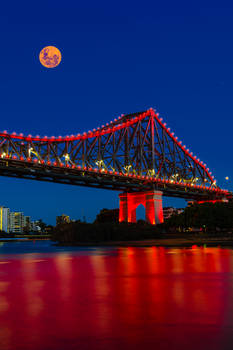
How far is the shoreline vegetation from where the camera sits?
4844 cm

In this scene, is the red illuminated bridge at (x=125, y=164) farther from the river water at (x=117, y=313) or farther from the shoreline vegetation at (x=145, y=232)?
the river water at (x=117, y=313)

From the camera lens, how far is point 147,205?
87.8m

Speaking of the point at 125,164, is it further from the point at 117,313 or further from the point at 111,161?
the point at 117,313

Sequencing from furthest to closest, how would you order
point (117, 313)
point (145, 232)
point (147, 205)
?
point (147, 205)
point (145, 232)
point (117, 313)

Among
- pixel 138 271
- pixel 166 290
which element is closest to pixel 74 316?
pixel 166 290

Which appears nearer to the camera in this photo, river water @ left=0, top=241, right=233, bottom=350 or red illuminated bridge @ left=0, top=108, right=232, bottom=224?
river water @ left=0, top=241, right=233, bottom=350

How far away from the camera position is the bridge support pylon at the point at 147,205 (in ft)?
284

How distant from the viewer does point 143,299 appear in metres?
9.09

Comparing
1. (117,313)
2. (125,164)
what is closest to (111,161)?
(125,164)

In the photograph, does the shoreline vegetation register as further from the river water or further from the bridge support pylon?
the river water

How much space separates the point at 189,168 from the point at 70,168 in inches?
1712

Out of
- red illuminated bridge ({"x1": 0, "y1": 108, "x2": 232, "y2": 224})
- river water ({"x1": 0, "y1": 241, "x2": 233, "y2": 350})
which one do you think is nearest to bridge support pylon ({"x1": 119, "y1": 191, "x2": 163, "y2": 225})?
red illuminated bridge ({"x1": 0, "y1": 108, "x2": 232, "y2": 224})

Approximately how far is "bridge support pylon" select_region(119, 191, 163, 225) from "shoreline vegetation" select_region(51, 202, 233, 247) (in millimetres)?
8519

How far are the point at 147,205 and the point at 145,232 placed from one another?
28.5 meters
